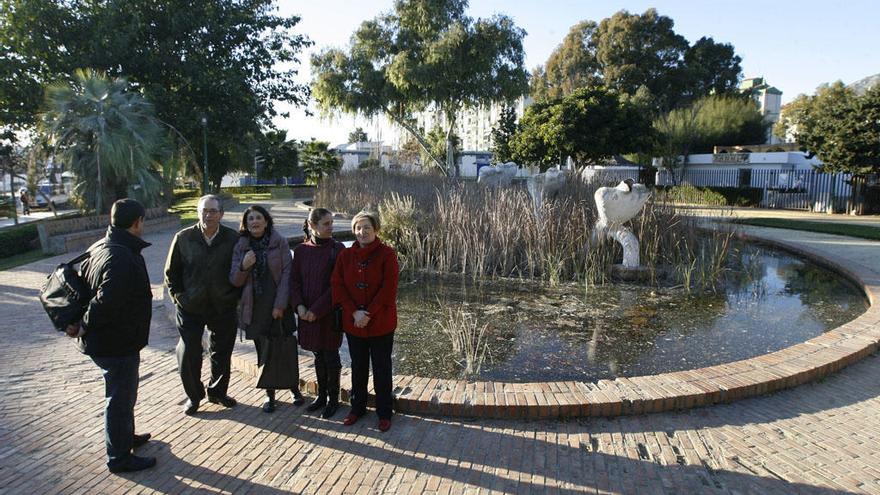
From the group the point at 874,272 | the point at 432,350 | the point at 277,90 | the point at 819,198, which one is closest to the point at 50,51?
the point at 277,90

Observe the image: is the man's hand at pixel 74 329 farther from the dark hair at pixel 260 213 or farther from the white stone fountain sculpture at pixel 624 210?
the white stone fountain sculpture at pixel 624 210

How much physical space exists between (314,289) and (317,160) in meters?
38.7

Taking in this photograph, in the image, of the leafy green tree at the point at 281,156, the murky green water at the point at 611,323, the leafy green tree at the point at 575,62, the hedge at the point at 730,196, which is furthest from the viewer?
the leafy green tree at the point at 575,62

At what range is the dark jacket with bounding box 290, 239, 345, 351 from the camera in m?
3.57

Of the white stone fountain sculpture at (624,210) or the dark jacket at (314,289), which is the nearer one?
the dark jacket at (314,289)

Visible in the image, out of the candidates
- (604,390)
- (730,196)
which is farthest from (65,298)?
(730,196)

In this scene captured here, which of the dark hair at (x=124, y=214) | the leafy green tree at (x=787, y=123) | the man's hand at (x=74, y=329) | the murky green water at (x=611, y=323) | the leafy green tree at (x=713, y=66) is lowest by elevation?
the murky green water at (x=611, y=323)

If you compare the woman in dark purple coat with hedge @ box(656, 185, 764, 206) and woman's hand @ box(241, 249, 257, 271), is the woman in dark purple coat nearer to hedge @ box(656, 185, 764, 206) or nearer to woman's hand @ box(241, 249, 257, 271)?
woman's hand @ box(241, 249, 257, 271)

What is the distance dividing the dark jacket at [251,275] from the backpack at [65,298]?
84cm

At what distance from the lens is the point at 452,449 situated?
10.5 ft

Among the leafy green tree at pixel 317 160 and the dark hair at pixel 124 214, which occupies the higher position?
the leafy green tree at pixel 317 160

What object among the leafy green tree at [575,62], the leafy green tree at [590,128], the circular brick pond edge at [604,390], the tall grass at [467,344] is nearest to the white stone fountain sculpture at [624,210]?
the tall grass at [467,344]

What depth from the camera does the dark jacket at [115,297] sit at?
2.90 metres

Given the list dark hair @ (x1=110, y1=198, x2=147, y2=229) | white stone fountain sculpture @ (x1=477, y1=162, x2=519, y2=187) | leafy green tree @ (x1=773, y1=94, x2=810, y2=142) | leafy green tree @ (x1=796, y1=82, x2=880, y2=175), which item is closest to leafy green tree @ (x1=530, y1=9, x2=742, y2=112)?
leafy green tree @ (x1=773, y1=94, x2=810, y2=142)
